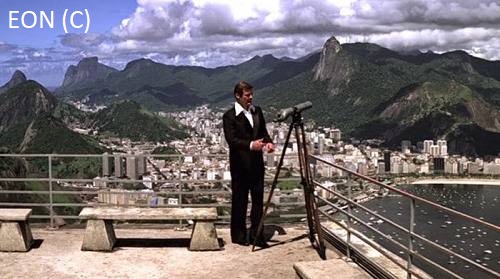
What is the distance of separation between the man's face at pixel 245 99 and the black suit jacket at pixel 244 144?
11cm

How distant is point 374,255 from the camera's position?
5883 mm

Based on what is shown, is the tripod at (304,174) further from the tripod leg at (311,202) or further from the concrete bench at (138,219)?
the concrete bench at (138,219)

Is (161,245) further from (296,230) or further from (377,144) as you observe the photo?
(377,144)

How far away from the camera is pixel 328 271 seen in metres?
5.16

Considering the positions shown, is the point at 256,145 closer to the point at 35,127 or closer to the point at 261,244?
the point at 261,244

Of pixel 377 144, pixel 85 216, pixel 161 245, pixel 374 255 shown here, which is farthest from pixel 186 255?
pixel 377 144

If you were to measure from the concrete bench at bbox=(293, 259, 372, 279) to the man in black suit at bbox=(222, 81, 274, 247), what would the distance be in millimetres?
1478

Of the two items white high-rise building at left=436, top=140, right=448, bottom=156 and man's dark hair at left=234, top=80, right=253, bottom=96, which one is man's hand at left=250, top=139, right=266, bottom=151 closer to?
man's dark hair at left=234, top=80, right=253, bottom=96

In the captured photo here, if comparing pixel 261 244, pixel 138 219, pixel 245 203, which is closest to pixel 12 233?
pixel 138 219

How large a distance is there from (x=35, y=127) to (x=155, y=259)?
77.9 m

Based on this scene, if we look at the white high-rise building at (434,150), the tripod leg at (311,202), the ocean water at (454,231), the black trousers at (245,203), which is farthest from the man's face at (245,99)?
the white high-rise building at (434,150)

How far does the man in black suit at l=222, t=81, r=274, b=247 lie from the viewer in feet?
21.1

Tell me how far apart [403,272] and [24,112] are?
418ft

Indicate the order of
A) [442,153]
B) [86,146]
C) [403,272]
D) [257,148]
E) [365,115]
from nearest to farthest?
[403,272] → [257,148] → [86,146] → [442,153] → [365,115]
